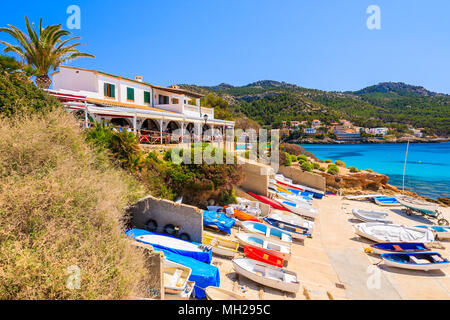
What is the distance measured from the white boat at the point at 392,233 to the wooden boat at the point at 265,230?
518cm

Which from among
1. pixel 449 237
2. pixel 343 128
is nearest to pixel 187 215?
pixel 449 237

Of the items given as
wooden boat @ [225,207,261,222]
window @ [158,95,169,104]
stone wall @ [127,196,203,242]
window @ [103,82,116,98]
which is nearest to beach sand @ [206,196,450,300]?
wooden boat @ [225,207,261,222]

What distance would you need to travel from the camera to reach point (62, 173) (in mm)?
6512

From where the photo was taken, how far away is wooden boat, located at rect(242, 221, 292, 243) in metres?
12.1

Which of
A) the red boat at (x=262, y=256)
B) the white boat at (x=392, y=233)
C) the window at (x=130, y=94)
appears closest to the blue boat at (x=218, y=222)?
the red boat at (x=262, y=256)

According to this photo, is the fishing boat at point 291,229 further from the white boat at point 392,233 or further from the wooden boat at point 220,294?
the wooden boat at point 220,294

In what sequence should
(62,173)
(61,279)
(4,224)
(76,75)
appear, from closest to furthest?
(61,279) < (4,224) < (62,173) < (76,75)

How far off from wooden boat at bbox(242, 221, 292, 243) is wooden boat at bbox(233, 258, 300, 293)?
10.1ft

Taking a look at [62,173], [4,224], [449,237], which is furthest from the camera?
[449,237]

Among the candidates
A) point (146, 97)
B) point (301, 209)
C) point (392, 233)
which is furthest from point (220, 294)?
point (146, 97)

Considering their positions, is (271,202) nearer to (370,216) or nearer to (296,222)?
(296,222)

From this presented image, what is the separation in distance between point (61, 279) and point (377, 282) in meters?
11.3

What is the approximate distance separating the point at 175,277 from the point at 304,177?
22.1m

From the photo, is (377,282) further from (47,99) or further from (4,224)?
(47,99)
